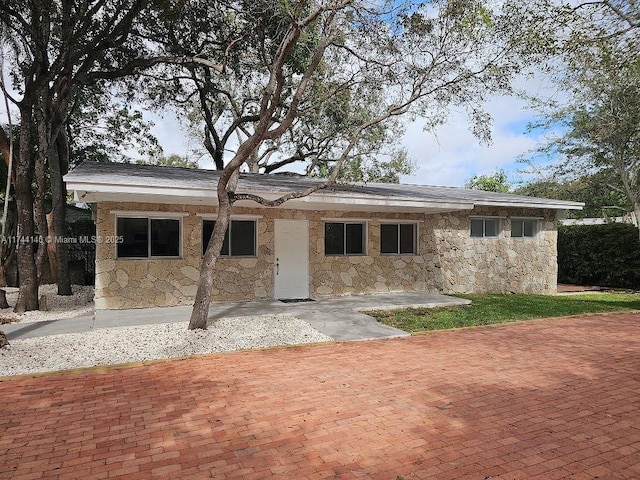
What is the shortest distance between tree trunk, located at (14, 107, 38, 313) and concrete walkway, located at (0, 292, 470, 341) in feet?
6.03

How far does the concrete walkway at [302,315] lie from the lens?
289 inches

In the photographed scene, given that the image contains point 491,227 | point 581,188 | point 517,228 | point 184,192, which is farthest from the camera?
point 581,188

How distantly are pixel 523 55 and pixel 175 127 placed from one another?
16.0 m

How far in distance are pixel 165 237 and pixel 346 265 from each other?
4.94m

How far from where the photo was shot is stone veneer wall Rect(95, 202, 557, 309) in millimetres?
9195

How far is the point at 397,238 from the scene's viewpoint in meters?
12.3

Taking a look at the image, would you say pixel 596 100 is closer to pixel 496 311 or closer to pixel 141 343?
pixel 496 311

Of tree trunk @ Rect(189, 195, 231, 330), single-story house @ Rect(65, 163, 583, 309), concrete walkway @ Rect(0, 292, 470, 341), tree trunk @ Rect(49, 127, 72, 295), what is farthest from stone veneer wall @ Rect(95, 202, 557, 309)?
tree trunk @ Rect(49, 127, 72, 295)

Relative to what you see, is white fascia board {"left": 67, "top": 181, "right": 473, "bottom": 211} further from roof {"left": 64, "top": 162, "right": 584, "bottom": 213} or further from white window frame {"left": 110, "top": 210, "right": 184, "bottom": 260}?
white window frame {"left": 110, "top": 210, "right": 184, "bottom": 260}

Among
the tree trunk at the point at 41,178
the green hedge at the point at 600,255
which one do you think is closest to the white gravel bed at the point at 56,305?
the tree trunk at the point at 41,178

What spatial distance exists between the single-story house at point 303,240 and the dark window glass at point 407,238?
0.03 meters

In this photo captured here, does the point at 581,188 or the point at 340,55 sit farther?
the point at 581,188

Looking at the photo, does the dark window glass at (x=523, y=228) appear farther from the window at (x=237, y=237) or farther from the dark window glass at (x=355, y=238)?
the window at (x=237, y=237)

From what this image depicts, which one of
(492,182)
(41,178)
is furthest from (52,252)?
(492,182)
